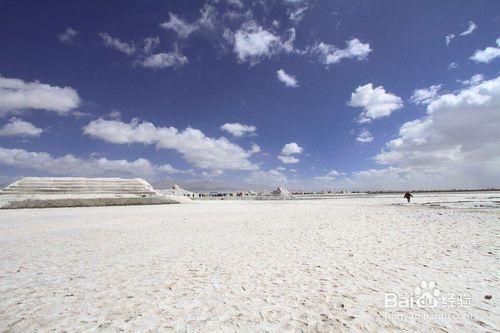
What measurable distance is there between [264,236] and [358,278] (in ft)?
21.0

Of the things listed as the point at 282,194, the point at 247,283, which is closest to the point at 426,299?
the point at 247,283

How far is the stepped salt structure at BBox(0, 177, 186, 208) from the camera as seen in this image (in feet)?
125

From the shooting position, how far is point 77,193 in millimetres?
49344

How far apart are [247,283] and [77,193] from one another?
174ft

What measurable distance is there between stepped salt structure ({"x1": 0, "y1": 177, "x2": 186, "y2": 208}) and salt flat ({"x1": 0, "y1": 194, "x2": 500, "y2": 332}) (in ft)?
103

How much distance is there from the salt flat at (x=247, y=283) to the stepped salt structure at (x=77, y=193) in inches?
1234

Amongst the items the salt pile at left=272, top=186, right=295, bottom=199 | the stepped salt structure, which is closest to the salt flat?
the stepped salt structure

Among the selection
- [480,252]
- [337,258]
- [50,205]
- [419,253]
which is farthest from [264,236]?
[50,205]

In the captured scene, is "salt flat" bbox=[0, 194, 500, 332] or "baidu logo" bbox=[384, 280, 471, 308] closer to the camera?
"salt flat" bbox=[0, 194, 500, 332]

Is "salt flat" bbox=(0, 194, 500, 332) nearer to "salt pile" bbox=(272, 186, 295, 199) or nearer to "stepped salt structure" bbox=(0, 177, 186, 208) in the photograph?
"stepped salt structure" bbox=(0, 177, 186, 208)

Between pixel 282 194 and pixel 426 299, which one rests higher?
pixel 282 194

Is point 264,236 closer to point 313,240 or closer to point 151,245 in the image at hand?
point 313,240

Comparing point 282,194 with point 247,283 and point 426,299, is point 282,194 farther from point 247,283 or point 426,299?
point 426,299

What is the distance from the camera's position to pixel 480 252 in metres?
9.16
